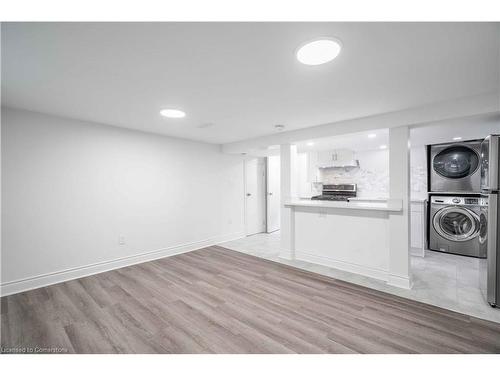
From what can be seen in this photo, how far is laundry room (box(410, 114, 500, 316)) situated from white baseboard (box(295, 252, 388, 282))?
386mm

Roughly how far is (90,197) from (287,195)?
9.67ft

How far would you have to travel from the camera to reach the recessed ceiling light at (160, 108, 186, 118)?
260cm

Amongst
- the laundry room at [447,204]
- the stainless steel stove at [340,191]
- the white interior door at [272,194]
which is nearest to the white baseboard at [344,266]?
the laundry room at [447,204]

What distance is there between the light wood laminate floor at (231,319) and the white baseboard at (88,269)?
0.39 feet

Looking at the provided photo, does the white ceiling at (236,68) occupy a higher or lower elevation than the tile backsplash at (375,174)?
higher

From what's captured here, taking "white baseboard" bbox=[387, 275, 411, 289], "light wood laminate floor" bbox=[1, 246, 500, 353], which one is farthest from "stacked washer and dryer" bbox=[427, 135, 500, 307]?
"light wood laminate floor" bbox=[1, 246, 500, 353]

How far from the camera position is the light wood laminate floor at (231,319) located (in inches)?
64.9

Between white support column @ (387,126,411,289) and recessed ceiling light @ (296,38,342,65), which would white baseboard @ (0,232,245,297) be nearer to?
white support column @ (387,126,411,289)

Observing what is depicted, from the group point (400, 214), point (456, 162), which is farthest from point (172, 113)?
point (456, 162)

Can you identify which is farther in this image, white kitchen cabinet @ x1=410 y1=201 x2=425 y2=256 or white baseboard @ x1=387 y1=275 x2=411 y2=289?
white kitchen cabinet @ x1=410 y1=201 x2=425 y2=256

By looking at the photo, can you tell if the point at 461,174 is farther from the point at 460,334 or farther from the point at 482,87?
the point at 460,334

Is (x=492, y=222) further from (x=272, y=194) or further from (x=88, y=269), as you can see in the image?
(x=88, y=269)

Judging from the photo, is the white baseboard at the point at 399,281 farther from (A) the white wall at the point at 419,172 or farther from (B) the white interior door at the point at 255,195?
(B) the white interior door at the point at 255,195
